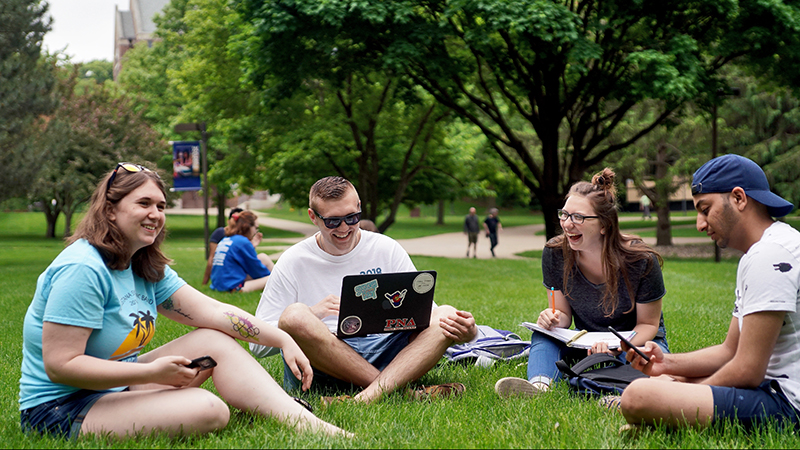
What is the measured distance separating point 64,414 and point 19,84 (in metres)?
17.1

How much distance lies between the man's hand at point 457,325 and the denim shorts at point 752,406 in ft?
4.75

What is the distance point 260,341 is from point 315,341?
1.55 feet

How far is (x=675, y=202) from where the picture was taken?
56531 mm

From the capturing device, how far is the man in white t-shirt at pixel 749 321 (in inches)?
111

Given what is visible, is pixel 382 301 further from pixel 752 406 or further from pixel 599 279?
pixel 752 406

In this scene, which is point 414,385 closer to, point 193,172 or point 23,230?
point 193,172

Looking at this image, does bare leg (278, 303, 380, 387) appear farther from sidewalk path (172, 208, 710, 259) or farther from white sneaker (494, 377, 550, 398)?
sidewalk path (172, 208, 710, 259)

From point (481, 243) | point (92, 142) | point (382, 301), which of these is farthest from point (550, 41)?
point (92, 142)

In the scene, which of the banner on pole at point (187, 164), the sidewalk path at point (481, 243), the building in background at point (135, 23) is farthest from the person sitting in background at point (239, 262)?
the building in background at point (135, 23)

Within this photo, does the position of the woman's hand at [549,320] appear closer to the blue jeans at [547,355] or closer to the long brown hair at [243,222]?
the blue jeans at [547,355]

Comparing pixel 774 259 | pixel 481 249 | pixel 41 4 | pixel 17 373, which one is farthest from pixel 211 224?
pixel 774 259

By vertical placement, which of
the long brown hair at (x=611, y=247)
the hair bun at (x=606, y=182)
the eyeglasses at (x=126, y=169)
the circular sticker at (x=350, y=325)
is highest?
the eyeglasses at (x=126, y=169)

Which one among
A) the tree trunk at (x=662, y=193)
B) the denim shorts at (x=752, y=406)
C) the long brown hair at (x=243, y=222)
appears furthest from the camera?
the tree trunk at (x=662, y=193)

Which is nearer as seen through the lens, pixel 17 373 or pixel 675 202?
pixel 17 373
